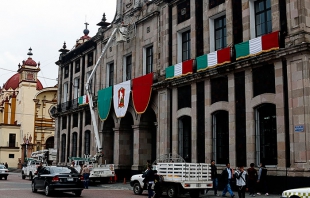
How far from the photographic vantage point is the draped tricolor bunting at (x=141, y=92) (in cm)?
3005

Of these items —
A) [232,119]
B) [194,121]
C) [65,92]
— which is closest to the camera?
[232,119]

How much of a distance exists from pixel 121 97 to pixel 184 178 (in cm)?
1468

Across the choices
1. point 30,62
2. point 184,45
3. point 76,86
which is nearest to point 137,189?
point 184,45

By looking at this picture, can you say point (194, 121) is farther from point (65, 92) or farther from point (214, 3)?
point (65, 92)

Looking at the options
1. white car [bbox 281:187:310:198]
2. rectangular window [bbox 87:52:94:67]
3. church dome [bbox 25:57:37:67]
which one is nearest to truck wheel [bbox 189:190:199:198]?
white car [bbox 281:187:310:198]

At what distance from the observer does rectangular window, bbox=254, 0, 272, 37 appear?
72.9 feet

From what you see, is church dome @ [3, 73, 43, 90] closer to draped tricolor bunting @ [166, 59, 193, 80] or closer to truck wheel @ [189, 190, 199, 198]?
draped tricolor bunting @ [166, 59, 193, 80]

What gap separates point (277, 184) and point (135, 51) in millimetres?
17085

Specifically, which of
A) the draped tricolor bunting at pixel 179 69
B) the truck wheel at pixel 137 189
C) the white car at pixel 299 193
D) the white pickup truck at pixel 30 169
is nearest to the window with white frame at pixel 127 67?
the draped tricolor bunting at pixel 179 69

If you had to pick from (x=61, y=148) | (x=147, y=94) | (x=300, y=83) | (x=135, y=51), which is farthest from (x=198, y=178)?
(x=61, y=148)

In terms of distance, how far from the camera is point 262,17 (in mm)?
22594

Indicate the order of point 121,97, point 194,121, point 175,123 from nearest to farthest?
point 194,121
point 175,123
point 121,97

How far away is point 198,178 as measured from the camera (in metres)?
19.7

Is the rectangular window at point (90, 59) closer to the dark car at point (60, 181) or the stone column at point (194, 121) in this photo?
the stone column at point (194, 121)
